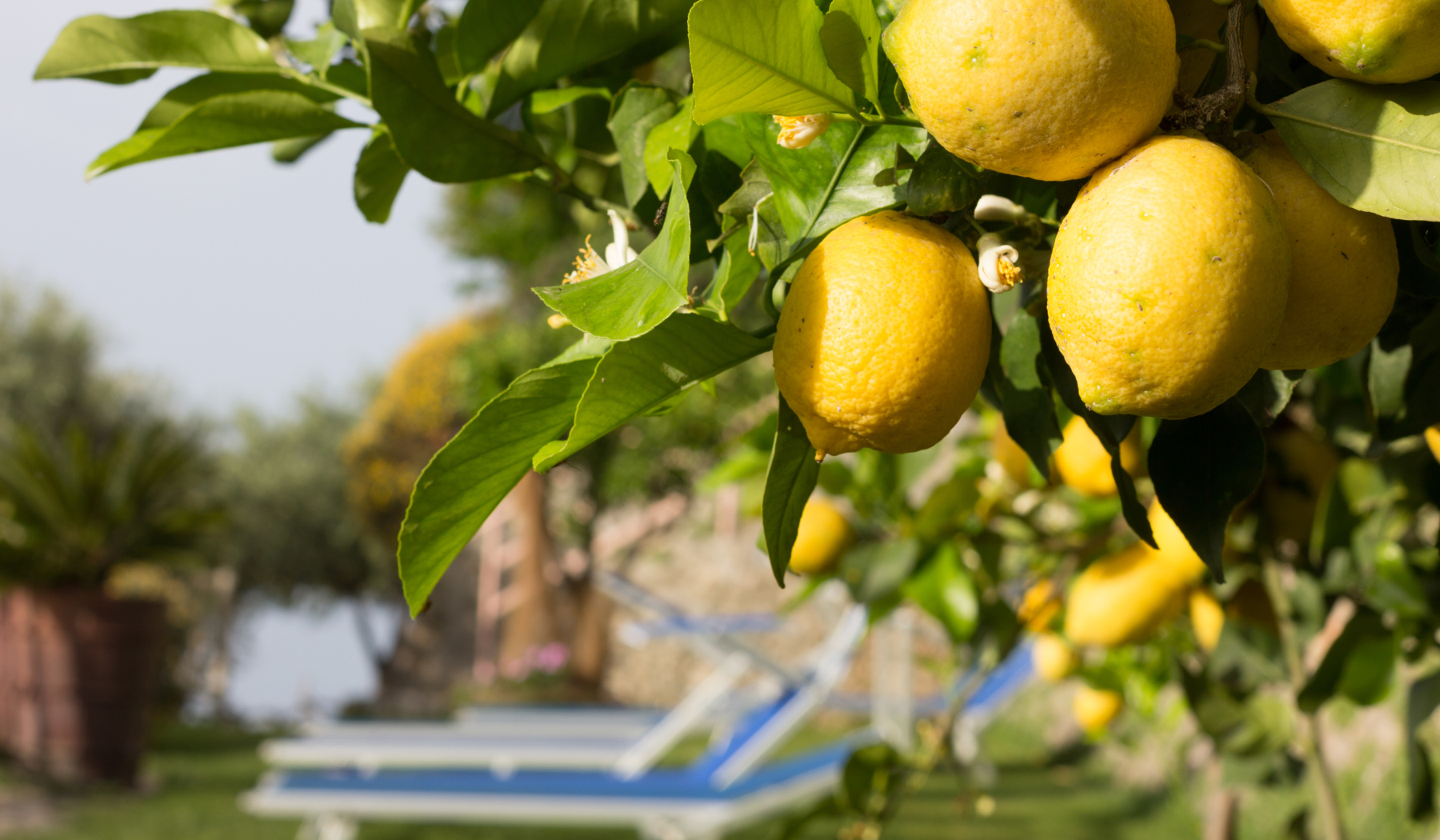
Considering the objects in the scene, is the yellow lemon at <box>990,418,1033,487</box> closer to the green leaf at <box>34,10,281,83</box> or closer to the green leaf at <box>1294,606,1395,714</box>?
the green leaf at <box>1294,606,1395,714</box>

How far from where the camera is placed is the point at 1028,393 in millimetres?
375

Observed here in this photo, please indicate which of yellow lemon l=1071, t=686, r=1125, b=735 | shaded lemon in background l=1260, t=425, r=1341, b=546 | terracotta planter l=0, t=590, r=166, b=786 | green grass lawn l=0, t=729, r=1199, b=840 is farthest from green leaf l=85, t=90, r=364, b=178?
terracotta planter l=0, t=590, r=166, b=786

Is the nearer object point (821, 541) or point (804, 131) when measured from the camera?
point (804, 131)

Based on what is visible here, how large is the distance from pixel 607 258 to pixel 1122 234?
181mm

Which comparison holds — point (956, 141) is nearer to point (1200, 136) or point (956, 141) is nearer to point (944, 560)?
point (1200, 136)

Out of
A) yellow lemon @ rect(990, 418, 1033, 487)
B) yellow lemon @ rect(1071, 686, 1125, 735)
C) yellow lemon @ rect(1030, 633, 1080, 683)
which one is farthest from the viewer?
yellow lemon @ rect(1071, 686, 1125, 735)

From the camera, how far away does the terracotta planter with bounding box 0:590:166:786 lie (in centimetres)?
464

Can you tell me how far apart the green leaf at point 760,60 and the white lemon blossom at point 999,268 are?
0.06m

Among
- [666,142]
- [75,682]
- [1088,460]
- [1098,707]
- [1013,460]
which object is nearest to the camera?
[666,142]

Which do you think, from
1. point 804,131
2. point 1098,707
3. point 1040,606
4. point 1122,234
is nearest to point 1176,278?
point 1122,234

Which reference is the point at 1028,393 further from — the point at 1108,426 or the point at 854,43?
the point at 854,43

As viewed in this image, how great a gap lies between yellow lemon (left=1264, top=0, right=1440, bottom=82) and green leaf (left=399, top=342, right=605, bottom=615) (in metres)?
0.21

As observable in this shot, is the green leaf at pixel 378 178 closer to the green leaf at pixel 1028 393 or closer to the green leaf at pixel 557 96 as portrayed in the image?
the green leaf at pixel 557 96

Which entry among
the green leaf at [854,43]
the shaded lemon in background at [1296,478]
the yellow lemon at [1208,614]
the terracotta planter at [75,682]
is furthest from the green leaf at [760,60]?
the terracotta planter at [75,682]
